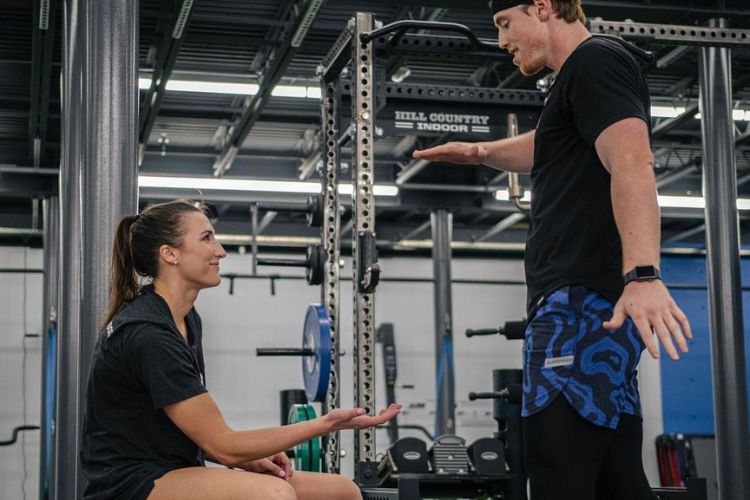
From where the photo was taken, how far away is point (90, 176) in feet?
14.0

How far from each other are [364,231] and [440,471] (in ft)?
3.94

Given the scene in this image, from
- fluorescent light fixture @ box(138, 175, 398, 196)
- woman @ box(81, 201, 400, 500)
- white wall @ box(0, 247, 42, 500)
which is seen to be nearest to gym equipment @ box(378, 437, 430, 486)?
woman @ box(81, 201, 400, 500)

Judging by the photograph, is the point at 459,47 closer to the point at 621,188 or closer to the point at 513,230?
the point at 621,188

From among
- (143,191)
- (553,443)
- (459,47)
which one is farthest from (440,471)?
(143,191)

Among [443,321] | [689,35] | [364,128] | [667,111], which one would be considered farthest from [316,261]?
[443,321]

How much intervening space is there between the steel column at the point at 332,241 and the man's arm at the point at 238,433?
250 centimetres

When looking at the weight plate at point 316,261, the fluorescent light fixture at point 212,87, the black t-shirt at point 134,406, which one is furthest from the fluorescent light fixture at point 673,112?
the black t-shirt at point 134,406

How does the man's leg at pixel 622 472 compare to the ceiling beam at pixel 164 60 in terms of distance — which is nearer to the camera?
the man's leg at pixel 622 472

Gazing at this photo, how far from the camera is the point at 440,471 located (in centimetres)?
462

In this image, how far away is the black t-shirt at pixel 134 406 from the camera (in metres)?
2.15

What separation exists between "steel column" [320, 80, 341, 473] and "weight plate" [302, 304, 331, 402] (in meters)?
0.10

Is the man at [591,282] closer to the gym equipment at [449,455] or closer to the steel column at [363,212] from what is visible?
the steel column at [363,212]

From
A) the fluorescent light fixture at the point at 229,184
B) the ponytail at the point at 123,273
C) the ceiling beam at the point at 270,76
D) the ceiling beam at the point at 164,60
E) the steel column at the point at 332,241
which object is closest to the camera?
the ponytail at the point at 123,273

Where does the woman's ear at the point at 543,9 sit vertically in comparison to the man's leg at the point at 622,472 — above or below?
above
